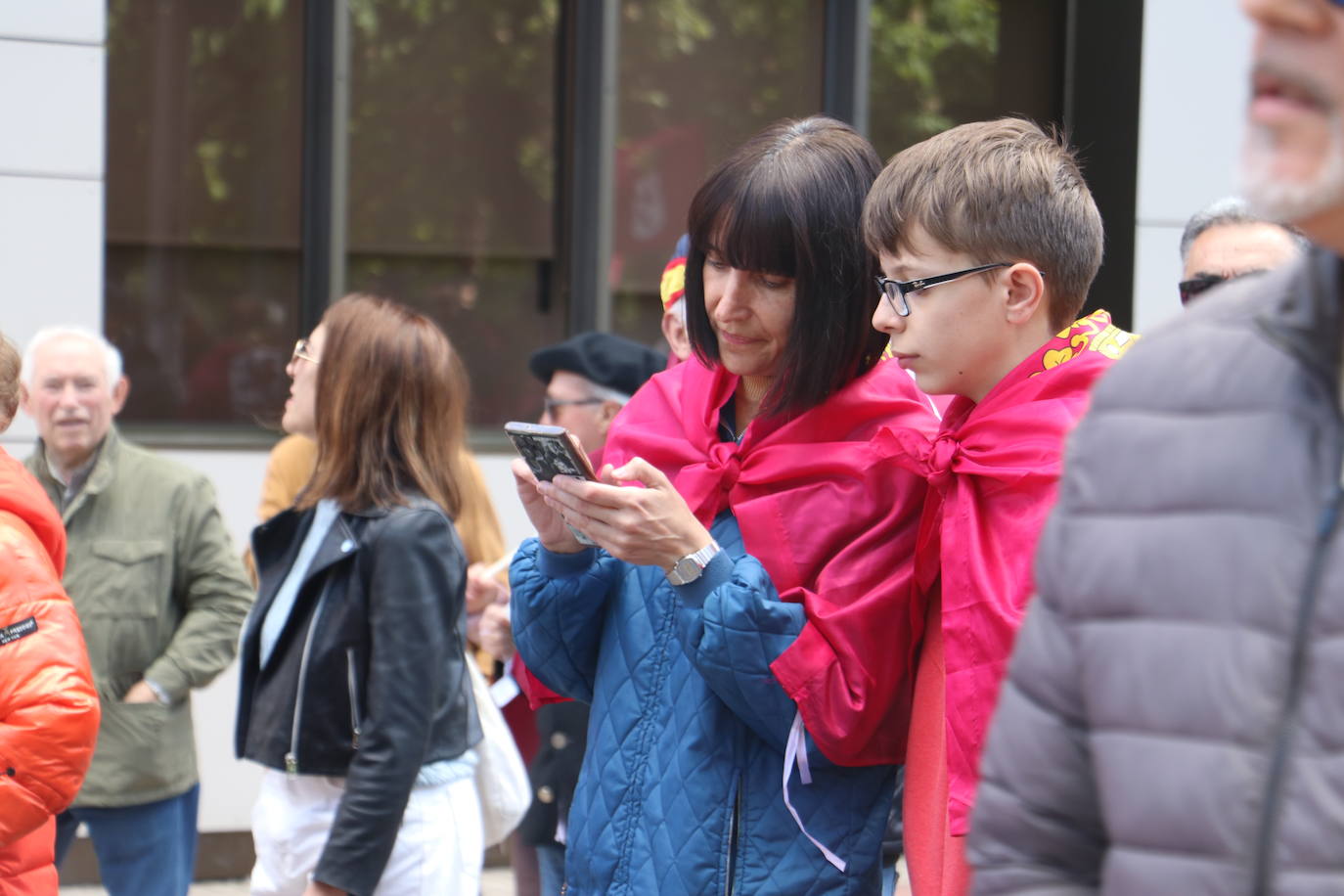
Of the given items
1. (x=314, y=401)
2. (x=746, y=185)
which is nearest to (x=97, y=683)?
(x=314, y=401)

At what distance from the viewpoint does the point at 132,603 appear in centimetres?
493

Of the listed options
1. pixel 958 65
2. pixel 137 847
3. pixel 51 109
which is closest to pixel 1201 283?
pixel 137 847

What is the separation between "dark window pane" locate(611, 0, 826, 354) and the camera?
7.59 m

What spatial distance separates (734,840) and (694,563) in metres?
0.42

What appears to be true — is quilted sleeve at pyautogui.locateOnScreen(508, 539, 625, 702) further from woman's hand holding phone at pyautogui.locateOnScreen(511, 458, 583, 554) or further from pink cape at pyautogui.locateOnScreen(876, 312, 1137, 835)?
pink cape at pyautogui.locateOnScreen(876, 312, 1137, 835)

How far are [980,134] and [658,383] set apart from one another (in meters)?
0.77

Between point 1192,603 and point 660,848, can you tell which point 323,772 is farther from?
point 1192,603

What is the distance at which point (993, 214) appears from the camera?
2268 millimetres

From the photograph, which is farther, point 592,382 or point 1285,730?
point 592,382

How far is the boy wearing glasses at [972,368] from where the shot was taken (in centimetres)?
214

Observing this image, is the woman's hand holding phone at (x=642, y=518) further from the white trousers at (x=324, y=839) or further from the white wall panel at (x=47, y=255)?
the white wall panel at (x=47, y=255)

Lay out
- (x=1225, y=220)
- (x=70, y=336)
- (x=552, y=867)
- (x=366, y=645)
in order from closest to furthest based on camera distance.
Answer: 1. (x=1225, y=220)
2. (x=366, y=645)
3. (x=552, y=867)
4. (x=70, y=336)

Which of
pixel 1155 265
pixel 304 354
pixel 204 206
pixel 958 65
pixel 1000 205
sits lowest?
pixel 304 354

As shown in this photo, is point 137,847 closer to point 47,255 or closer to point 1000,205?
point 47,255
